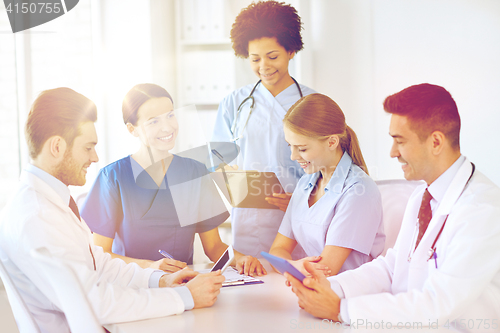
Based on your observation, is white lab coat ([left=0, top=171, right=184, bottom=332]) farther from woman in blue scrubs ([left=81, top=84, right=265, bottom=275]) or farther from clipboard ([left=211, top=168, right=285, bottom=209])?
clipboard ([left=211, top=168, right=285, bottom=209])

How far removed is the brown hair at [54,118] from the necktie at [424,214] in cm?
82

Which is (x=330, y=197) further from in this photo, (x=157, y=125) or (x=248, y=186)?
(x=157, y=125)

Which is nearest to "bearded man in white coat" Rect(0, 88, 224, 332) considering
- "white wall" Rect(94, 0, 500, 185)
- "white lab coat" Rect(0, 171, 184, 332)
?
"white lab coat" Rect(0, 171, 184, 332)

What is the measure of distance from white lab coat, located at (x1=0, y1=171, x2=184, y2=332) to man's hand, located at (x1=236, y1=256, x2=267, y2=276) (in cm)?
34

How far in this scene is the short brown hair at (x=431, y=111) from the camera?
91cm

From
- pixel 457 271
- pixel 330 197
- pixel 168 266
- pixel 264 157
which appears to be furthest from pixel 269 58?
pixel 457 271

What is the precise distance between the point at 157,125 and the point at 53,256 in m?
0.72

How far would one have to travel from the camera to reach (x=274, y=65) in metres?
1.68

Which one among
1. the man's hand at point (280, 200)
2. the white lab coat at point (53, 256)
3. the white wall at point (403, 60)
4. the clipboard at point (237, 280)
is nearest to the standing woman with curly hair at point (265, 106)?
the man's hand at point (280, 200)

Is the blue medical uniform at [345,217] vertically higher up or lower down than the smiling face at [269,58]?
lower down

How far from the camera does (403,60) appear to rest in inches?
84.0

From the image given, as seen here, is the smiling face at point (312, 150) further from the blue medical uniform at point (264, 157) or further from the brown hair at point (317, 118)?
the blue medical uniform at point (264, 157)

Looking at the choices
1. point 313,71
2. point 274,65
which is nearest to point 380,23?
point 313,71

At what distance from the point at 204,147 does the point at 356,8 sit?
1.26 metres
